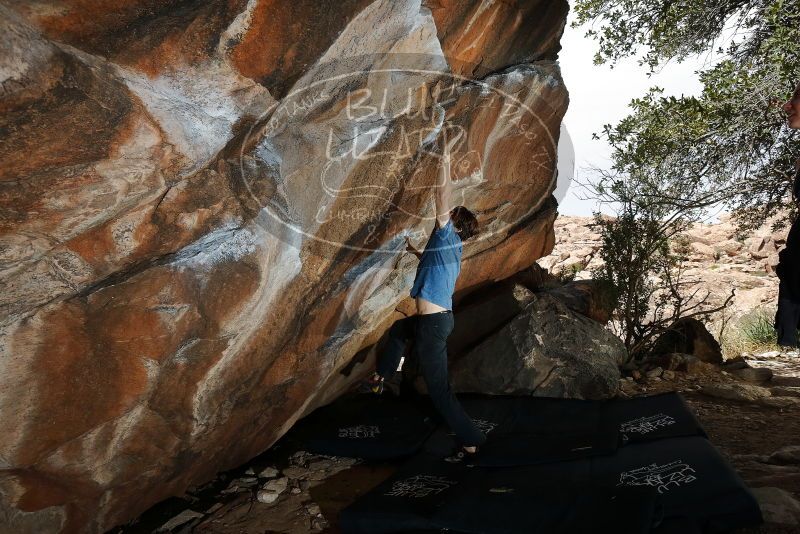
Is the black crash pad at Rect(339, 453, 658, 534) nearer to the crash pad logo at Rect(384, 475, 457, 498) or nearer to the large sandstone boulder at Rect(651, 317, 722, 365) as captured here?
the crash pad logo at Rect(384, 475, 457, 498)

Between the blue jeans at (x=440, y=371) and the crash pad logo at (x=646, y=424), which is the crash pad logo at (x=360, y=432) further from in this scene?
the crash pad logo at (x=646, y=424)

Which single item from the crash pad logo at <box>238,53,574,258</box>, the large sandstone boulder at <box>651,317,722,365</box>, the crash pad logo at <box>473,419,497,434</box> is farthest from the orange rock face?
the large sandstone boulder at <box>651,317,722,365</box>

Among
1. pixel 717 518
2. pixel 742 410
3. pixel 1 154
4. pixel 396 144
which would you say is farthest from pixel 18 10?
pixel 742 410

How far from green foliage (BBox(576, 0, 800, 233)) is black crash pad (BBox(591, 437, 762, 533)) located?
3.40 m

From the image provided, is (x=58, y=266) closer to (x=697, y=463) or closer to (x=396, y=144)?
(x=396, y=144)

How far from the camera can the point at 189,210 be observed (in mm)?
2580

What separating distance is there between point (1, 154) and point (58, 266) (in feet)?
1.77

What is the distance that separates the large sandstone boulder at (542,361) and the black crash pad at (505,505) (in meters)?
1.55

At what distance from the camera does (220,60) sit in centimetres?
236

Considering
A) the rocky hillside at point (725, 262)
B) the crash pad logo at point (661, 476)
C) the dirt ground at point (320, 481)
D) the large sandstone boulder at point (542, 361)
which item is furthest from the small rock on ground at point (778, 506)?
the rocky hillside at point (725, 262)

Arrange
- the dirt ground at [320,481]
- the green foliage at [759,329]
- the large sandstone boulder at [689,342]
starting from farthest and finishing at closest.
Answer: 1. the green foliage at [759,329]
2. the large sandstone boulder at [689,342]
3. the dirt ground at [320,481]

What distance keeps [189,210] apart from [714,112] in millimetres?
5064

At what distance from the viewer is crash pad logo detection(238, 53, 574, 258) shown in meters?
2.81

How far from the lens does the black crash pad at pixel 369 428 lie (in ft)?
12.3
